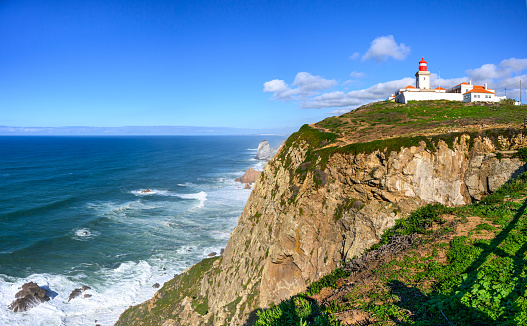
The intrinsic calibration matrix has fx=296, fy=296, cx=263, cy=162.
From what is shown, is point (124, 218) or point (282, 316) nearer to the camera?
point (282, 316)

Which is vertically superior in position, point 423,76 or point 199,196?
point 423,76

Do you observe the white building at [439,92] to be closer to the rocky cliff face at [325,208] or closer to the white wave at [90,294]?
the rocky cliff face at [325,208]

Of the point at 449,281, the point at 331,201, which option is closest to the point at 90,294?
the point at 331,201

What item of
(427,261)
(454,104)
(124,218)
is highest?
(454,104)

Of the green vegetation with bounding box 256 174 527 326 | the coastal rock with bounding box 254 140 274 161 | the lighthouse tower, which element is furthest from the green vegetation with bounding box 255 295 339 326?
the coastal rock with bounding box 254 140 274 161

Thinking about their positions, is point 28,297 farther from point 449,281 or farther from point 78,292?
point 449,281

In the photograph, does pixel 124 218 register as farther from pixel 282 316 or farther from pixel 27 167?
pixel 27 167

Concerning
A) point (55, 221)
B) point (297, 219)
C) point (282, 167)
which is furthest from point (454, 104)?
point (55, 221)
